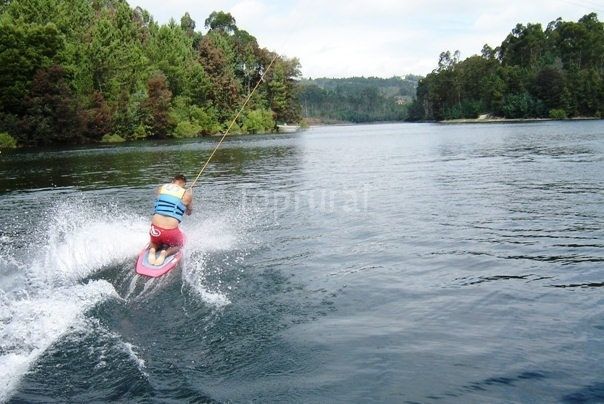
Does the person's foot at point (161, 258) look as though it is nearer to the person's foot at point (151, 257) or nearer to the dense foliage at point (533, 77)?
the person's foot at point (151, 257)

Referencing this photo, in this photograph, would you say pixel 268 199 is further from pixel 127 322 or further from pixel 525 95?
pixel 525 95

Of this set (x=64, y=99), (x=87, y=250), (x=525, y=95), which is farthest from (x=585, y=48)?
(x=87, y=250)

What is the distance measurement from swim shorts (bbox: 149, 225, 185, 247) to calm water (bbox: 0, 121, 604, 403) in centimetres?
72

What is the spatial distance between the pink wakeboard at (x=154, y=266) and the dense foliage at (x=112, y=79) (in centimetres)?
6380

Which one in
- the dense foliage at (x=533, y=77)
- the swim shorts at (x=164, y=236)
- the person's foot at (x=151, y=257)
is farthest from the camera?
the dense foliage at (x=533, y=77)

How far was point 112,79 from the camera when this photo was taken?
277 ft

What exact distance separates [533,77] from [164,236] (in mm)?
153290

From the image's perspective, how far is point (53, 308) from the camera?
948 cm

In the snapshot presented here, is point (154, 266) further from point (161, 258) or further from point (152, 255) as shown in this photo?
point (152, 255)

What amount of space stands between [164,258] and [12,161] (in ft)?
131

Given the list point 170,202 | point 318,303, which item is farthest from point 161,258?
point 318,303

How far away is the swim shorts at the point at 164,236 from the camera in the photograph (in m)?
12.5

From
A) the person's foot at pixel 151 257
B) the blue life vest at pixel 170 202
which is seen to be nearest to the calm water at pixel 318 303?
the person's foot at pixel 151 257

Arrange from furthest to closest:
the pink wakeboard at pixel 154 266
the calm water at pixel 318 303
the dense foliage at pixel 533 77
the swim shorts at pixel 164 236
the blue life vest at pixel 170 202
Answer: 1. the dense foliage at pixel 533 77
2. the blue life vest at pixel 170 202
3. the swim shorts at pixel 164 236
4. the pink wakeboard at pixel 154 266
5. the calm water at pixel 318 303
